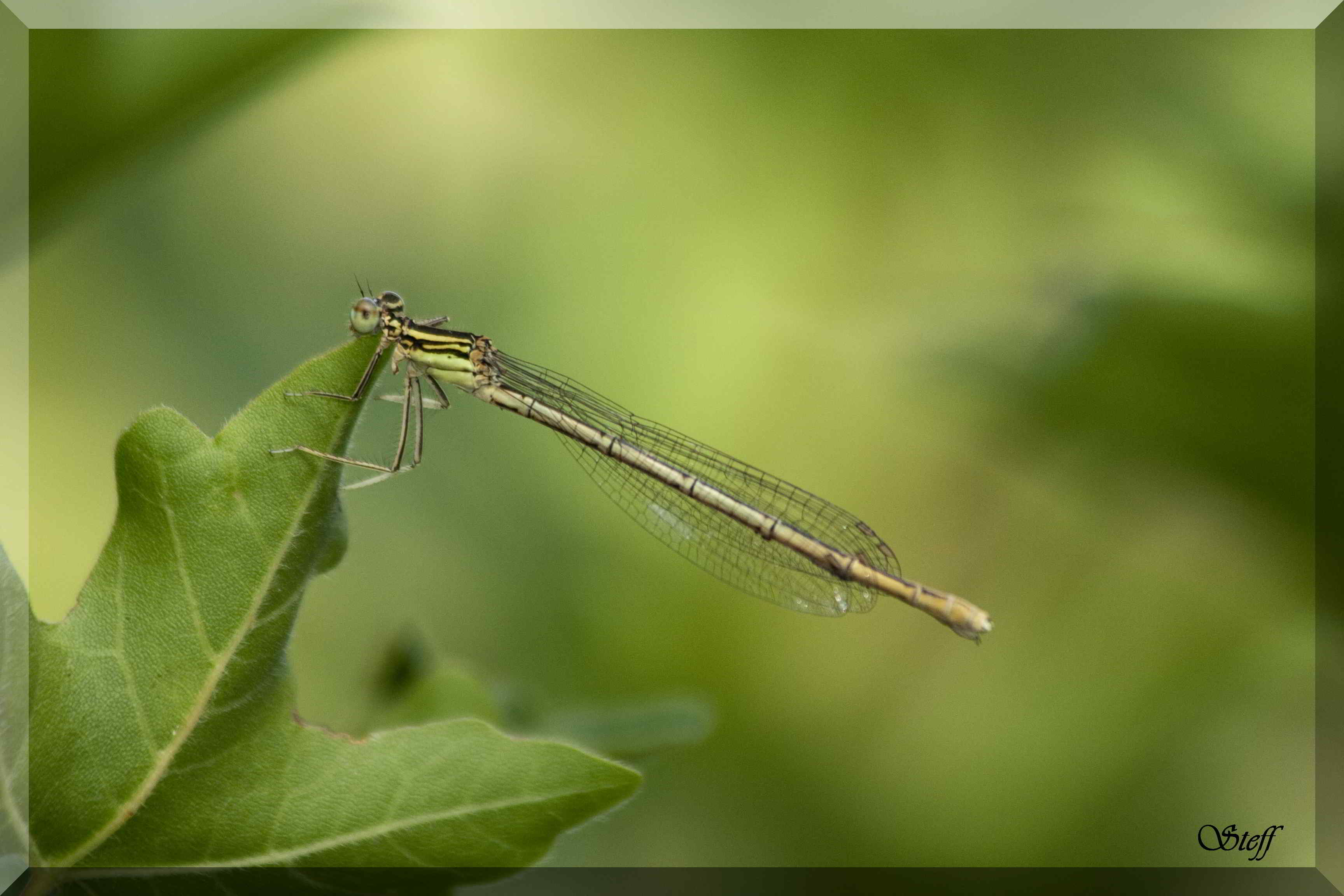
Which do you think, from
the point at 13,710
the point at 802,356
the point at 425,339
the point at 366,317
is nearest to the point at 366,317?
the point at 366,317

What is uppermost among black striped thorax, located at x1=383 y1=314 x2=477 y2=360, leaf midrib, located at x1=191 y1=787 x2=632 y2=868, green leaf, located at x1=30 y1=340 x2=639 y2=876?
black striped thorax, located at x1=383 y1=314 x2=477 y2=360

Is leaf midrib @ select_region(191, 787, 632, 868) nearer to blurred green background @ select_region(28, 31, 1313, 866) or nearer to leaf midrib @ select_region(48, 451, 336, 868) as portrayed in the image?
leaf midrib @ select_region(48, 451, 336, 868)

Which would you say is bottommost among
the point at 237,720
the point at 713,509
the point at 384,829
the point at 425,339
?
the point at 384,829

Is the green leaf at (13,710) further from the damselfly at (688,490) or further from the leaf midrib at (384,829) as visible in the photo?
the damselfly at (688,490)

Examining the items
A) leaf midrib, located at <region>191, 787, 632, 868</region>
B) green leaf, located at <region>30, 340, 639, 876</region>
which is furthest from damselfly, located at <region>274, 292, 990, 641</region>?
leaf midrib, located at <region>191, 787, 632, 868</region>

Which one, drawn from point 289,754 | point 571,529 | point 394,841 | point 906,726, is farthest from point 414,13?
point 906,726

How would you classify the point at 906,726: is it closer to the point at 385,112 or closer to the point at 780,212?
the point at 780,212

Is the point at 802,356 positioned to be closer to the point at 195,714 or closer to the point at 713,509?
the point at 713,509
